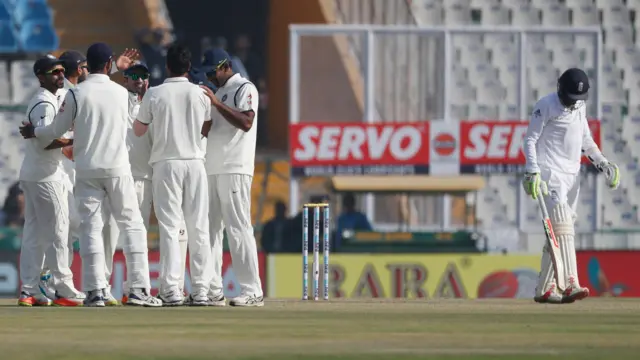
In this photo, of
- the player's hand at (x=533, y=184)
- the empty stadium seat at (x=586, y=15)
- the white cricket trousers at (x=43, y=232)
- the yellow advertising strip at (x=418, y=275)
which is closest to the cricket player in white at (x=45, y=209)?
the white cricket trousers at (x=43, y=232)

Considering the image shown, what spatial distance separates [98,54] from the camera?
13.0 metres

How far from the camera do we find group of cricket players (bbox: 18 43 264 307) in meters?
13.1

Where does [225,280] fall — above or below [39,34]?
below

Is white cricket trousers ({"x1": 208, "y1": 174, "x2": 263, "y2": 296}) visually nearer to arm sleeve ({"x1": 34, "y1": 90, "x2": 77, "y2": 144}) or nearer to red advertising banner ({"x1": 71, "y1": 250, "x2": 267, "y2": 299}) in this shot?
arm sleeve ({"x1": 34, "y1": 90, "x2": 77, "y2": 144})

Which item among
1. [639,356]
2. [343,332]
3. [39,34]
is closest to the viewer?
[639,356]

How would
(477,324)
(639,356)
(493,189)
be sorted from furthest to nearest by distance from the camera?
(493,189) → (477,324) → (639,356)

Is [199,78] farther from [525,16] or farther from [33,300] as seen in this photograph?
[525,16]

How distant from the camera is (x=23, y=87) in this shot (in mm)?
28078

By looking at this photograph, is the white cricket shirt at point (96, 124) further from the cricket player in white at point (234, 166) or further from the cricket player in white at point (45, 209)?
the cricket player in white at point (234, 166)

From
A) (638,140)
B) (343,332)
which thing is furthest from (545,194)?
(638,140)

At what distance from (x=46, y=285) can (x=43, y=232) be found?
44 centimetres

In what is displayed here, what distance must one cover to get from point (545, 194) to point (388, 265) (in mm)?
7175

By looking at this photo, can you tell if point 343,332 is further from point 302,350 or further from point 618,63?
point 618,63

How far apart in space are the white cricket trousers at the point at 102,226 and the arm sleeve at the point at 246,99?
3.26 ft
